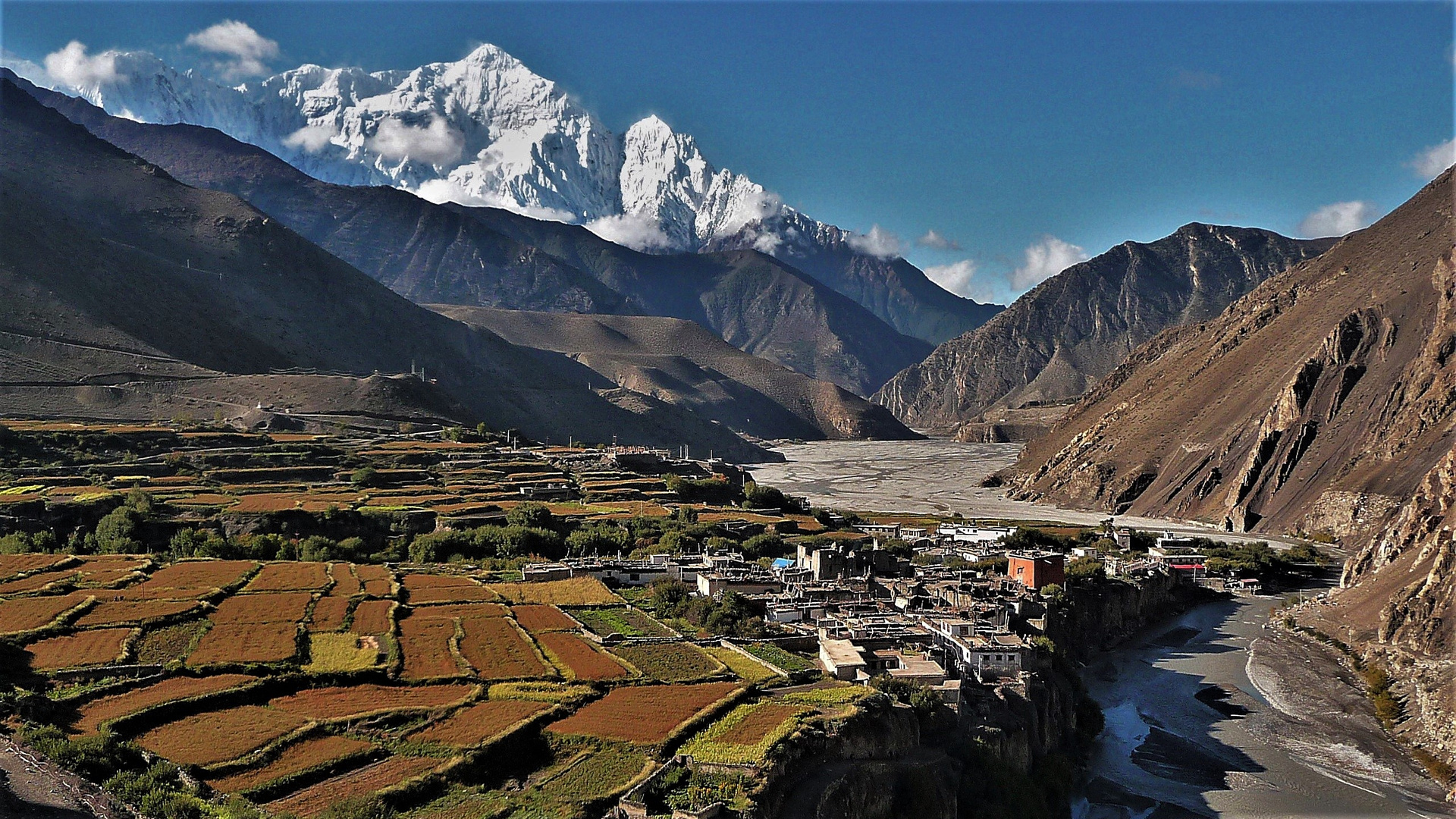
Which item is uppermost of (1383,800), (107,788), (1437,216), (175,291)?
(1437,216)

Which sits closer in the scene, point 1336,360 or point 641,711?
point 641,711

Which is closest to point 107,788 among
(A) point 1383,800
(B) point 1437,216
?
(A) point 1383,800

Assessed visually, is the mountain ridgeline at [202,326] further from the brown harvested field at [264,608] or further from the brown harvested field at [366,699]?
the brown harvested field at [366,699]

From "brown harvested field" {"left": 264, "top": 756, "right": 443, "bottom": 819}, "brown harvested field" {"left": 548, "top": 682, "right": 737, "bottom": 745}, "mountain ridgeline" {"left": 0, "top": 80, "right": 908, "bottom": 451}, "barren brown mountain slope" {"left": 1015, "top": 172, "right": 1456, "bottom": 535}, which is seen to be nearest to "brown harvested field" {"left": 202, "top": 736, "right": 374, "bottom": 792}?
"brown harvested field" {"left": 264, "top": 756, "right": 443, "bottom": 819}

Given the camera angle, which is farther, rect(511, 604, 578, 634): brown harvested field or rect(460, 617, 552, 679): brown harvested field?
rect(511, 604, 578, 634): brown harvested field

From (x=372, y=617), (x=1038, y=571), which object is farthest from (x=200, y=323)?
(x=1038, y=571)

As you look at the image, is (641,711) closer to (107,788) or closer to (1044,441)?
(107,788)

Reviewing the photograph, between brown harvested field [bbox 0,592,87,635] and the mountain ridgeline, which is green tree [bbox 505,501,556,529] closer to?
brown harvested field [bbox 0,592,87,635]

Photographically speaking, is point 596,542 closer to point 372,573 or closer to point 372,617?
point 372,573
